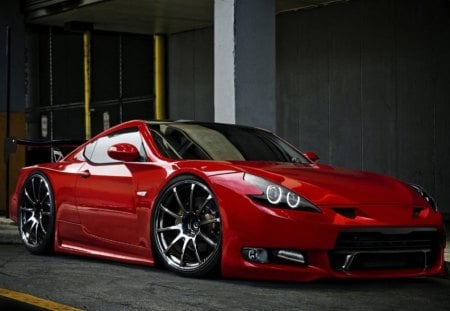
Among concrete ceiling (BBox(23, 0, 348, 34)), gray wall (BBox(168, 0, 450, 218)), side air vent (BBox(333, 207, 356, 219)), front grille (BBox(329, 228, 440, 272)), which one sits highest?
concrete ceiling (BBox(23, 0, 348, 34))

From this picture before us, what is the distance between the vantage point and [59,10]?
15.6m

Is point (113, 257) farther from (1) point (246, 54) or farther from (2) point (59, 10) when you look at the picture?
(2) point (59, 10)

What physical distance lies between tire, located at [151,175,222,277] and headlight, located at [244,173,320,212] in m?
0.38

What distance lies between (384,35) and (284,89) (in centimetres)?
235

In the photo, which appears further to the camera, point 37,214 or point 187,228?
point 37,214

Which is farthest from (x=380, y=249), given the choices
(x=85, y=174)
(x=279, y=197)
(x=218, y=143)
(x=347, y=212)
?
(x=85, y=174)

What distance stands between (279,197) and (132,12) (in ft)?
33.8

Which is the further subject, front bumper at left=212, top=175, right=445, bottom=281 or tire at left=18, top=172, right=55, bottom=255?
tire at left=18, top=172, right=55, bottom=255

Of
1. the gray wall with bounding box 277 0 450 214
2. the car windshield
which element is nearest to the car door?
the car windshield

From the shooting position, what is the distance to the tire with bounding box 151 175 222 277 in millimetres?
6457

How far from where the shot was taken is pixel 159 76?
18.7 meters

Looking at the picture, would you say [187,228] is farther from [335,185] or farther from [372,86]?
[372,86]

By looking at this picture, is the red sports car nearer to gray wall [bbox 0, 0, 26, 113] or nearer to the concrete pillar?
the concrete pillar

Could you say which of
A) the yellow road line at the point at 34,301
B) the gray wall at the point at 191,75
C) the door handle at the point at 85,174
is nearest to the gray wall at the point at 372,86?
the gray wall at the point at 191,75
